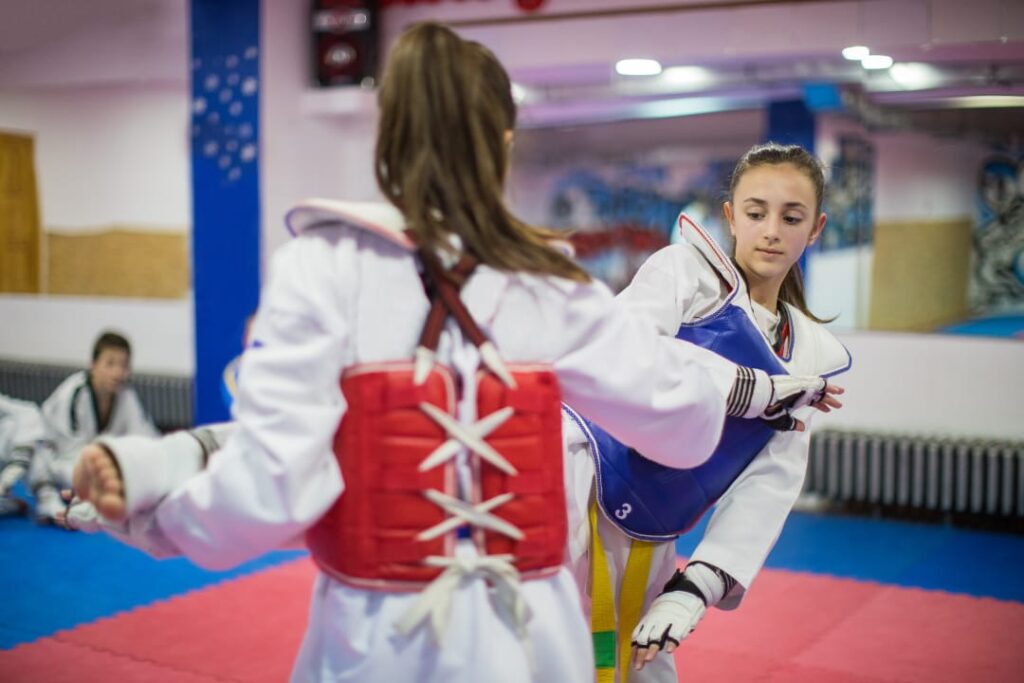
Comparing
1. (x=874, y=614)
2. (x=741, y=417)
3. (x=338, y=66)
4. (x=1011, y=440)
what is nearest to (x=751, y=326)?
(x=741, y=417)

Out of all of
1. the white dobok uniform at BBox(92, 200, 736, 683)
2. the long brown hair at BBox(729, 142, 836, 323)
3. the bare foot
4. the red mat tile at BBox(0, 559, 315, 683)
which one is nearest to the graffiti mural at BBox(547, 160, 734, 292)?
the red mat tile at BBox(0, 559, 315, 683)

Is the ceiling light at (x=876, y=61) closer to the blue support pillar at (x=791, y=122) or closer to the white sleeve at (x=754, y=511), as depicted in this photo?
the blue support pillar at (x=791, y=122)

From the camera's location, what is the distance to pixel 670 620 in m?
2.21

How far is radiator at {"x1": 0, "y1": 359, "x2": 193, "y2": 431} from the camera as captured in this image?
337 inches

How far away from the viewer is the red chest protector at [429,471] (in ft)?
5.40

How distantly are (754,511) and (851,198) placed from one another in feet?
16.6

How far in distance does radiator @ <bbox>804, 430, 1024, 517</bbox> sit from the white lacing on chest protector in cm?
506

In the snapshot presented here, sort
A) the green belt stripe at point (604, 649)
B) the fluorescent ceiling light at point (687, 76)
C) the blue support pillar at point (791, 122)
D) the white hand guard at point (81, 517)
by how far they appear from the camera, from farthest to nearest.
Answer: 1. the blue support pillar at point (791, 122)
2. the fluorescent ceiling light at point (687, 76)
3. the green belt stripe at point (604, 649)
4. the white hand guard at point (81, 517)


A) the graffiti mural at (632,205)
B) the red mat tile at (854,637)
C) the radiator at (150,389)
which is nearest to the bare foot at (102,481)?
the red mat tile at (854,637)

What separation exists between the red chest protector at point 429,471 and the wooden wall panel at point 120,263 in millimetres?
7831

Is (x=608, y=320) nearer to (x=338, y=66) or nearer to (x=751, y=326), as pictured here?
(x=751, y=326)

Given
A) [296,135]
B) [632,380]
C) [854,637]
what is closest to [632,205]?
[296,135]

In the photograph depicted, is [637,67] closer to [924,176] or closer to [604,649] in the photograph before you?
[924,176]

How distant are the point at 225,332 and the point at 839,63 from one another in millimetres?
4300
